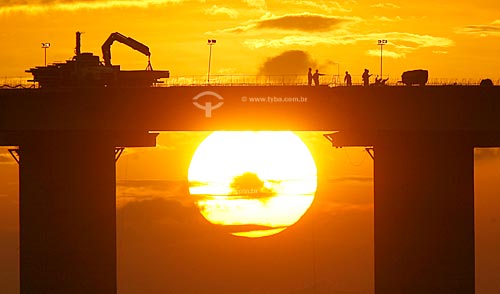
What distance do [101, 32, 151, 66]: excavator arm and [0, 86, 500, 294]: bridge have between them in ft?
42.3

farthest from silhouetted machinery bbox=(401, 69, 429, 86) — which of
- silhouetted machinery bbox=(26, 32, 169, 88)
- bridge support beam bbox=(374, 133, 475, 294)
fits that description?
silhouetted machinery bbox=(26, 32, 169, 88)

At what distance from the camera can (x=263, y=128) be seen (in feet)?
465

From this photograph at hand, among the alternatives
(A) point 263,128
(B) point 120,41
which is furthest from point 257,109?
(B) point 120,41

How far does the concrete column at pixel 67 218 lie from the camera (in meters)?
146

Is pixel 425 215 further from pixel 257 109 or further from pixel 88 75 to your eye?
pixel 88 75

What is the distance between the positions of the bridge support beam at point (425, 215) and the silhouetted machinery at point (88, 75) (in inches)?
1192

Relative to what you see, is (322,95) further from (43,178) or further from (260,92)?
(43,178)

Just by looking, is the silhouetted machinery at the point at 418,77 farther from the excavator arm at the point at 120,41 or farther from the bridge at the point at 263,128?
the excavator arm at the point at 120,41

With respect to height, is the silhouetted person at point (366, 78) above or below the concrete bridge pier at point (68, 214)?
above

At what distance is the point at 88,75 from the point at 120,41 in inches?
496

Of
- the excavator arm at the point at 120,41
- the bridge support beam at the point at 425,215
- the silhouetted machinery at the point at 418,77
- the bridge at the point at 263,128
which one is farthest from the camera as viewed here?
the excavator arm at the point at 120,41

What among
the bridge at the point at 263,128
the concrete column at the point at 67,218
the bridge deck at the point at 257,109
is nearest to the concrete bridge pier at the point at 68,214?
the concrete column at the point at 67,218

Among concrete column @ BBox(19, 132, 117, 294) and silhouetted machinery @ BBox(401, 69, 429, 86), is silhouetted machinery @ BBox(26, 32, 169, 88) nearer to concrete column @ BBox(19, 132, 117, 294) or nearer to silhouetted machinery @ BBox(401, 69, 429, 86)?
concrete column @ BBox(19, 132, 117, 294)

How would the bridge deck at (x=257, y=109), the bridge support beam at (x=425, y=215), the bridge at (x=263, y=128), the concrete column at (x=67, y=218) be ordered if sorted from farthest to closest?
the concrete column at (x=67, y=218) → the bridge support beam at (x=425, y=215) → the bridge at (x=263, y=128) → the bridge deck at (x=257, y=109)
